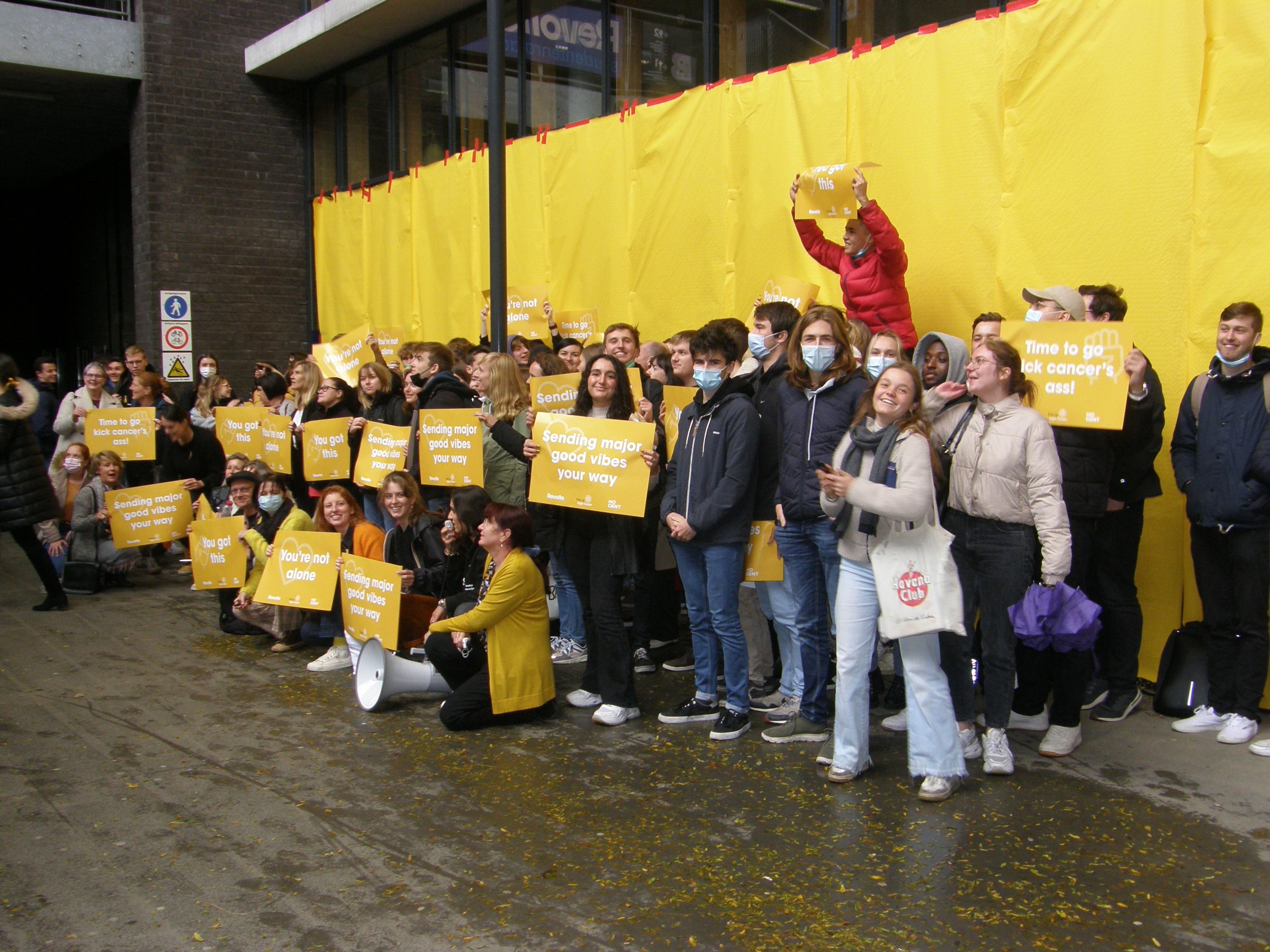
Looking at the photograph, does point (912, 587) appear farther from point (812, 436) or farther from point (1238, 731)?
point (1238, 731)

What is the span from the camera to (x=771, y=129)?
347 inches

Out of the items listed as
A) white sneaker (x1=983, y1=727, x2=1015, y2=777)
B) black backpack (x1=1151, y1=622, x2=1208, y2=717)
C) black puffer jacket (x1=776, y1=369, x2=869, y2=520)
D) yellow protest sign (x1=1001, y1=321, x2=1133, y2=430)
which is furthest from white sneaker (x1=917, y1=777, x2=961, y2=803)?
yellow protest sign (x1=1001, y1=321, x2=1133, y2=430)

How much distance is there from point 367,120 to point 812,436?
12039 millimetres

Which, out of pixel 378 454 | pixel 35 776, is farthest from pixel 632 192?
pixel 35 776

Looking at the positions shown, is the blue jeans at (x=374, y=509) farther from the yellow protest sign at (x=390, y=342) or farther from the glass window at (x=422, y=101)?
the glass window at (x=422, y=101)

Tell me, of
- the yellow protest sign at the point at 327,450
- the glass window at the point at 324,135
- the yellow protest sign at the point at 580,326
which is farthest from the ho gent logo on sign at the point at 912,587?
the glass window at the point at 324,135

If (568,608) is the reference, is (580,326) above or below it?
above

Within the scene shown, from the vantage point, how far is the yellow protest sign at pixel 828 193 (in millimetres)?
7039

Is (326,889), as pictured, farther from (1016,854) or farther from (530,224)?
(530,224)

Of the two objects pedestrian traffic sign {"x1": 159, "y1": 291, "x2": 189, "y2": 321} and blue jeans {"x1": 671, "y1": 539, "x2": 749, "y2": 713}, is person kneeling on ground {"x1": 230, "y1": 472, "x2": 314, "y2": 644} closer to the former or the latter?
blue jeans {"x1": 671, "y1": 539, "x2": 749, "y2": 713}

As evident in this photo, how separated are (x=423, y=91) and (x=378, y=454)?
301 inches

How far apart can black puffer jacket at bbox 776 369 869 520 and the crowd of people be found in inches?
0.6

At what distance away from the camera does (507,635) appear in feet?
20.3

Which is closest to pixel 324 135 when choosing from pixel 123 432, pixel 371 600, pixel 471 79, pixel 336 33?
pixel 336 33
